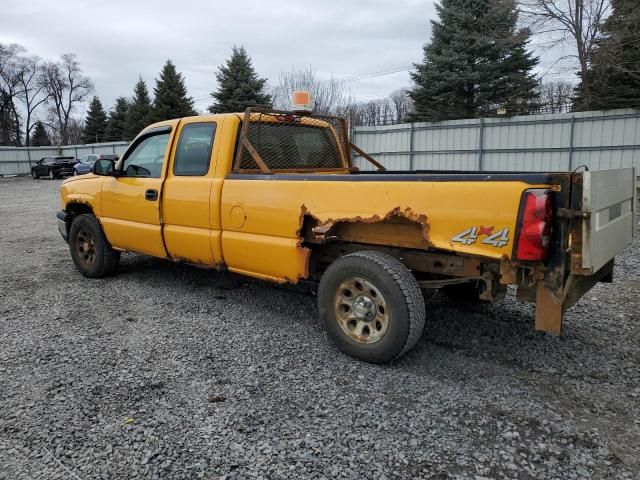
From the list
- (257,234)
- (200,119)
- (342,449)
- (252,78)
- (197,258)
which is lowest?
(342,449)

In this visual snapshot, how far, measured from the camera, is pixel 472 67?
72.9 ft

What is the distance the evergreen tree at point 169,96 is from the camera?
34781 millimetres

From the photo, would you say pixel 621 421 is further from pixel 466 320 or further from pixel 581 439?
pixel 466 320

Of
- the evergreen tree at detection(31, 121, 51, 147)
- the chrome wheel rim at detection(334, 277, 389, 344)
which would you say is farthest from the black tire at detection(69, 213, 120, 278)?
the evergreen tree at detection(31, 121, 51, 147)

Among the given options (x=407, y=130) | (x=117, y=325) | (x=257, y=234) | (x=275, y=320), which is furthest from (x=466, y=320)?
(x=407, y=130)

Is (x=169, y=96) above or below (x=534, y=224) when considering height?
above

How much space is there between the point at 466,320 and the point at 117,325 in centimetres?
317

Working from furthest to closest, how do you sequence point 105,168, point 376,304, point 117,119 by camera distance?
point 117,119 < point 105,168 < point 376,304

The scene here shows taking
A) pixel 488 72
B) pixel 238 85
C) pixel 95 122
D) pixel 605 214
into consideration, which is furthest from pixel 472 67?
pixel 95 122

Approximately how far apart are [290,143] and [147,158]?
165 cm

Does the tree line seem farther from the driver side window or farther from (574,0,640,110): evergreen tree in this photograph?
the driver side window

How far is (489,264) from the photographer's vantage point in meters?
3.38

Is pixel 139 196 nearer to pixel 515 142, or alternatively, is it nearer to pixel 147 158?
pixel 147 158

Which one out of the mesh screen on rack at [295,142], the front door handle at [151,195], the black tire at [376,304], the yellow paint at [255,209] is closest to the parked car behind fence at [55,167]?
the yellow paint at [255,209]
